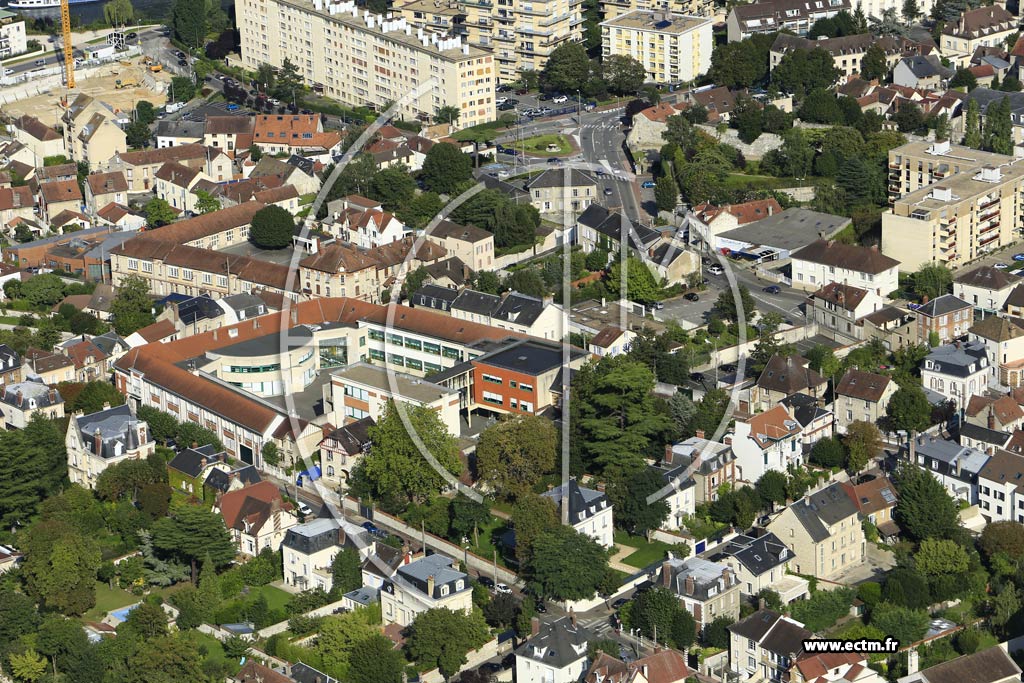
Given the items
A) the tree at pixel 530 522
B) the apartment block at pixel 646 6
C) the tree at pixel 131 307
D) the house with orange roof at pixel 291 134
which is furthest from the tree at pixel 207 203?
the tree at pixel 530 522

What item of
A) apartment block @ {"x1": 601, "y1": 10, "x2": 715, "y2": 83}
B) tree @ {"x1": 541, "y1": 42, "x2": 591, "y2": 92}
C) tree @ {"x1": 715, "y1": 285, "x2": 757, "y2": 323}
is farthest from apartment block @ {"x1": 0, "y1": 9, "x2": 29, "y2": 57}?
tree @ {"x1": 715, "y1": 285, "x2": 757, "y2": 323}

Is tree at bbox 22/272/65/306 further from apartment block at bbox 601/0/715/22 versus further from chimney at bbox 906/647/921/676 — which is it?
apartment block at bbox 601/0/715/22

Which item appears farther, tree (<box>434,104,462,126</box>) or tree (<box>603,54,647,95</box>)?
tree (<box>603,54,647,95</box>)

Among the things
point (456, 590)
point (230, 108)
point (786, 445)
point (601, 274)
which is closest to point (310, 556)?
point (456, 590)

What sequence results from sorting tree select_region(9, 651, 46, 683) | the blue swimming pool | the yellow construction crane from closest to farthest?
tree select_region(9, 651, 46, 683)
the blue swimming pool
the yellow construction crane

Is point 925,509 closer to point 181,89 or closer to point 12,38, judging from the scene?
point 181,89

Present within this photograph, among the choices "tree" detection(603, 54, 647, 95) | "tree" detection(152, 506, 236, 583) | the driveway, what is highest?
"tree" detection(603, 54, 647, 95)

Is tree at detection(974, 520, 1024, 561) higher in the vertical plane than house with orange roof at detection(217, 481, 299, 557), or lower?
lower
